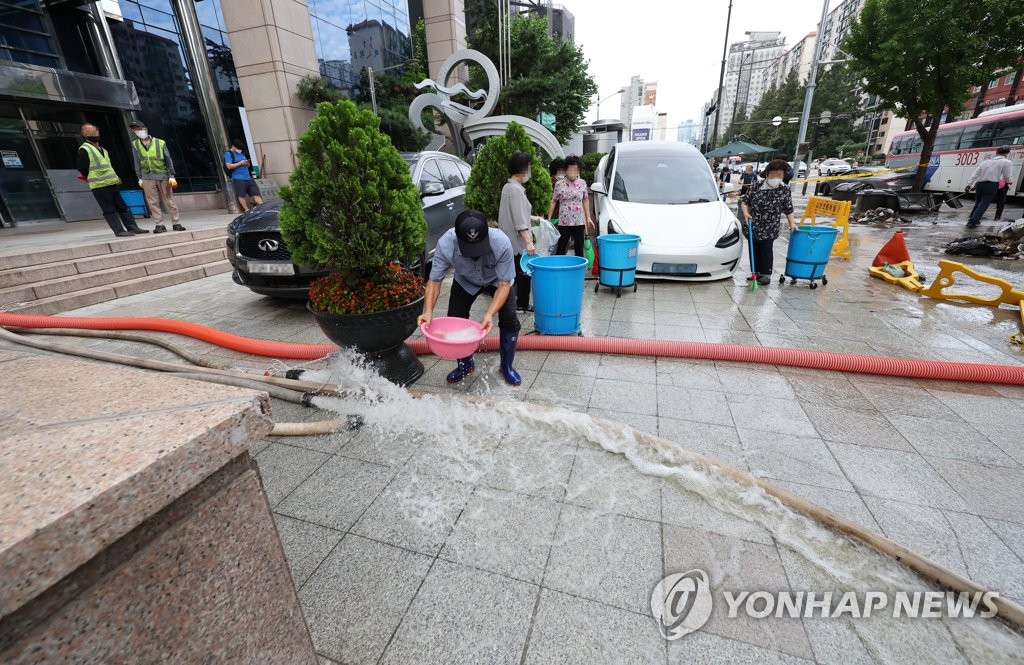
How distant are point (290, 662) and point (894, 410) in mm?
4049

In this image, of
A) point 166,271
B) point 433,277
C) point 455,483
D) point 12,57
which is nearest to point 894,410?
point 455,483

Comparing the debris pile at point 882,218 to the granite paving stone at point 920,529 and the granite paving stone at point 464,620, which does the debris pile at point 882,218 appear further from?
the granite paving stone at point 464,620

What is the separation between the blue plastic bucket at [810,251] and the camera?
19.7 ft

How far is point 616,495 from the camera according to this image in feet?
7.85

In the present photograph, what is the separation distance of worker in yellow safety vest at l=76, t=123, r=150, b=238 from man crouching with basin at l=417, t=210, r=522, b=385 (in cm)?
734

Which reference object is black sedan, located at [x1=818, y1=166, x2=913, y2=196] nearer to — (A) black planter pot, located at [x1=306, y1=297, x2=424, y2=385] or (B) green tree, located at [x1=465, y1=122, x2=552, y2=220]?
(B) green tree, located at [x1=465, y1=122, x2=552, y2=220]

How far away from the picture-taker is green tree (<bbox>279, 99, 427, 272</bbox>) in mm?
3199

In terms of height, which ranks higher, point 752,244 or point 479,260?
point 479,260

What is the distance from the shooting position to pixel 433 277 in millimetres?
3375

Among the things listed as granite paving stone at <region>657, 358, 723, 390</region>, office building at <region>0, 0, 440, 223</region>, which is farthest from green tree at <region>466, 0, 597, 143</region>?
granite paving stone at <region>657, 358, 723, 390</region>

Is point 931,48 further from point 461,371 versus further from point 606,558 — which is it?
point 606,558

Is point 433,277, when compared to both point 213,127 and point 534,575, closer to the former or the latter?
point 534,575

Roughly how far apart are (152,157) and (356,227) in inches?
278

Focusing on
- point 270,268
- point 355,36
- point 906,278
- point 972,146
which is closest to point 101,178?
point 270,268
